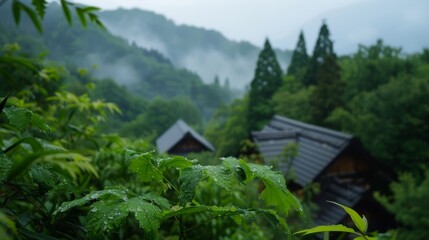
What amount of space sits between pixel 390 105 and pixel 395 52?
10.5m

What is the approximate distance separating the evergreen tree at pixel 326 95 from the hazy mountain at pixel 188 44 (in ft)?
418

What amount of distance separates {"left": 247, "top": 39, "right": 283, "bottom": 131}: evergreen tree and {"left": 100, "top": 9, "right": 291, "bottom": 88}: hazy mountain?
12063cm

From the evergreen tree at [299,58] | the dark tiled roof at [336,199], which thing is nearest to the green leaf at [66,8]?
the dark tiled roof at [336,199]

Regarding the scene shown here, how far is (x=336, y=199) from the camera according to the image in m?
12.8

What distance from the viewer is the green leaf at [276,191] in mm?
736

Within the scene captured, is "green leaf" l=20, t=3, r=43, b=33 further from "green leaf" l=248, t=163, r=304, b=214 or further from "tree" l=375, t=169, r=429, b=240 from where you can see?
"tree" l=375, t=169, r=429, b=240

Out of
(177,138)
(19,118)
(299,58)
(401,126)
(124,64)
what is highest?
(299,58)

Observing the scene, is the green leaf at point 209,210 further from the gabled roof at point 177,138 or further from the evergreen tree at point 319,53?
the gabled roof at point 177,138

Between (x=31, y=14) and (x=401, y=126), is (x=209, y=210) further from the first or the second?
(x=401, y=126)

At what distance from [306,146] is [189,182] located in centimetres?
1538

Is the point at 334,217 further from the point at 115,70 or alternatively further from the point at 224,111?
the point at 115,70

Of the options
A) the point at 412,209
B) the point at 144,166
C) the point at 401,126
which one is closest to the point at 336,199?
the point at 412,209

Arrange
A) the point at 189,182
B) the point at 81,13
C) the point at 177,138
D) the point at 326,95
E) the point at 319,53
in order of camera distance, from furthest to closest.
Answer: the point at 177,138 < the point at 319,53 < the point at 326,95 < the point at 81,13 < the point at 189,182

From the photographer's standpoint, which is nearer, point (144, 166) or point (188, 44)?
point (144, 166)
